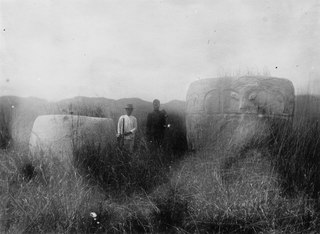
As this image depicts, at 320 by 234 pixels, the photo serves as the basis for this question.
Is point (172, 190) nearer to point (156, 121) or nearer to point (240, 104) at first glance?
point (240, 104)

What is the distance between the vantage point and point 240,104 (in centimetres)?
545

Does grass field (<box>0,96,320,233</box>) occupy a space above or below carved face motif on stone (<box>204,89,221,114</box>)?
below

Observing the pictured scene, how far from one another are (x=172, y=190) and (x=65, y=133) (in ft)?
6.30

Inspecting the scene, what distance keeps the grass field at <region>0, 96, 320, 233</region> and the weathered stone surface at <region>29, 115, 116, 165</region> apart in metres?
0.32

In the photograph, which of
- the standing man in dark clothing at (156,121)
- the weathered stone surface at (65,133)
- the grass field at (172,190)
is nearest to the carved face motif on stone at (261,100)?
the grass field at (172,190)

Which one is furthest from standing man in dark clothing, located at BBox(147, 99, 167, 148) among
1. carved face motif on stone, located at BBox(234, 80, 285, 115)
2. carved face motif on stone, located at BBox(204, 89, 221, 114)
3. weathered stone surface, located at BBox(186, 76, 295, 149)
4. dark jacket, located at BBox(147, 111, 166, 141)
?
carved face motif on stone, located at BBox(234, 80, 285, 115)

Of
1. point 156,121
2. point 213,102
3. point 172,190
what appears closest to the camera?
point 172,190

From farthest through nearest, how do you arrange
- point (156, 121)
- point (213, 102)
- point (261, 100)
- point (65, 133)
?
point (156, 121) → point (213, 102) → point (261, 100) → point (65, 133)

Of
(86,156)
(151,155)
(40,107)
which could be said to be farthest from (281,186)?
(40,107)

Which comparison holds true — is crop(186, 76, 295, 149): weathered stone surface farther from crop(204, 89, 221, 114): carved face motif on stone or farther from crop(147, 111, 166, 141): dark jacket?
crop(147, 111, 166, 141): dark jacket

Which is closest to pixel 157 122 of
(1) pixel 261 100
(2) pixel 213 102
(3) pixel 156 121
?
(3) pixel 156 121

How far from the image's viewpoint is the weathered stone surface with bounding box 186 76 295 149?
5262 millimetres

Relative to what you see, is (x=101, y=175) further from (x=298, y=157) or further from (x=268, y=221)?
(x=298, y=157)

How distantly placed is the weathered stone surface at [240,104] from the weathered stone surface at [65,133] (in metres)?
1.27
